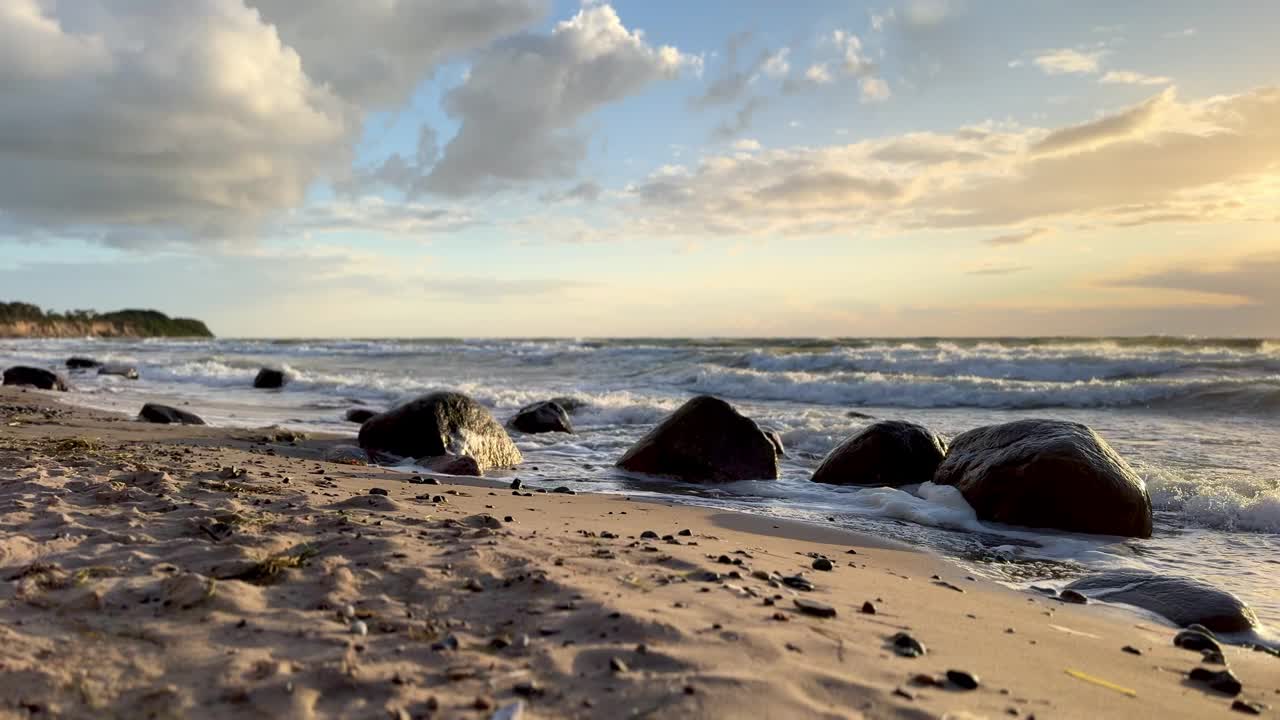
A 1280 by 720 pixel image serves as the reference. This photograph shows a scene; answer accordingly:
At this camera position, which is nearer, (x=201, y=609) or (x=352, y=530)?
(x=201, y=609)

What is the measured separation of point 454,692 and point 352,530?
2.02m

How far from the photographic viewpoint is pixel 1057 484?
20.0ft

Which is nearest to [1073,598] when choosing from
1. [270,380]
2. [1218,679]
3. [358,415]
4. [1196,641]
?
[1196,641]

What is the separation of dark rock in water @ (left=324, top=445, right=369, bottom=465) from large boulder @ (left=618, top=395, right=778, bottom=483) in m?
2.72

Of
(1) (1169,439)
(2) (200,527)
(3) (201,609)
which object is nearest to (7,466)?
(2) (200,527)

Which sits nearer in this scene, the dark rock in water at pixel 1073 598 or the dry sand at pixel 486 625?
the dry sand at pixel 486 625

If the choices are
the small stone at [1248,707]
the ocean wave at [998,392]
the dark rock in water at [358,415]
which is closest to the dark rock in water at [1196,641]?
the small stone at [1248,707]

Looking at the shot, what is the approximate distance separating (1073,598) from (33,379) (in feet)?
62.3

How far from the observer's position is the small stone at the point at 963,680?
2.56 meters

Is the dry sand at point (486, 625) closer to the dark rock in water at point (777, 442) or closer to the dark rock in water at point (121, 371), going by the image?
the dark rock in water at point (777, 442)

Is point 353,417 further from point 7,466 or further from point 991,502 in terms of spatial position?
point 991,502

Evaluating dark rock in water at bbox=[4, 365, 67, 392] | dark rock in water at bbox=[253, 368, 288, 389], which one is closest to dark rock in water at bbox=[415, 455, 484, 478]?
dark rock in water at bbox=[4, 365, 67, 392]

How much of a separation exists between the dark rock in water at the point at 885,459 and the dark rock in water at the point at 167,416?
832cm

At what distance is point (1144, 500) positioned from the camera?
19.7 ft
